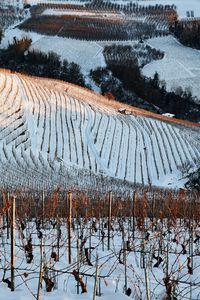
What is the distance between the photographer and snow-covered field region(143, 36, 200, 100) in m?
63.7

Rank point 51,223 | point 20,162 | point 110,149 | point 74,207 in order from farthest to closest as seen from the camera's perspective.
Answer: point 110,149
point 20,162
point 74,207
point 51,223

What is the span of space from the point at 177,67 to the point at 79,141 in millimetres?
42888

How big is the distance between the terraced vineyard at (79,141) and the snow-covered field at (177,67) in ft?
88.9

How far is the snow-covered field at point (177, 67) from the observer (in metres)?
63.7

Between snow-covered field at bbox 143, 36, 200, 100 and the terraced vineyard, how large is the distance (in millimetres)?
27094

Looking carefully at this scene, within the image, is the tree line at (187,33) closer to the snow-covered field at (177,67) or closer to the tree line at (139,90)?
the snow-covered field at (177,67)

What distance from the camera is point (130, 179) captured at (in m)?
25.4

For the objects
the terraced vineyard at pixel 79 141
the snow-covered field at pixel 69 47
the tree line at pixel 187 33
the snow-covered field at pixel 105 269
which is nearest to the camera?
the snow-covered field at pixel 105 269

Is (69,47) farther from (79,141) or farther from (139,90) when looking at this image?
(79,141)

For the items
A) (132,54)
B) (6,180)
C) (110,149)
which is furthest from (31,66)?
(6,180)

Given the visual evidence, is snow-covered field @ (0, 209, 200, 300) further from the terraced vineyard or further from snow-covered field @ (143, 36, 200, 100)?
snow-covered field @ (143, 36, 200, 100)

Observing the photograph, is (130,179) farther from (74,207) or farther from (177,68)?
(177,68)

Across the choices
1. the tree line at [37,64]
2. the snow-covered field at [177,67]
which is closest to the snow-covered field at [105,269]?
the snow-covered field at [177,67]

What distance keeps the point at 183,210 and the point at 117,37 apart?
76528mm
